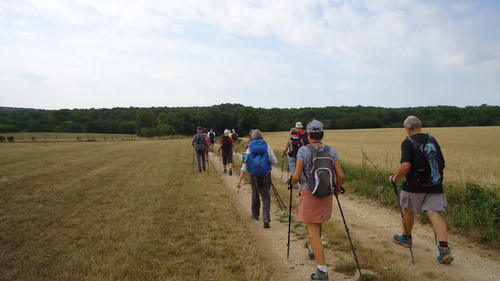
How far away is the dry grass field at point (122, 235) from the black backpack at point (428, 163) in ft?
9.56

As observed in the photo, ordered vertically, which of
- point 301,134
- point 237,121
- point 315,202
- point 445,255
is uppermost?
point 237,121

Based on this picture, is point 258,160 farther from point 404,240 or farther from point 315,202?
point 404,240

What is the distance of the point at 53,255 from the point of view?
4891 mm

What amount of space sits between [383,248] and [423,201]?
118cm

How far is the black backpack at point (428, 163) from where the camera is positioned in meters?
4.57

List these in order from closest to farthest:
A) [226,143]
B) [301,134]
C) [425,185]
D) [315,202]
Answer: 1. [315,202]
2. [425,185]
3. [301,134]
4. [226,143]

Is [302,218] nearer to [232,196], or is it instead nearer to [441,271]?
[441,271]

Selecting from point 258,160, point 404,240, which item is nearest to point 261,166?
point 258,160

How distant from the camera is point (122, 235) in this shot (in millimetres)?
5797

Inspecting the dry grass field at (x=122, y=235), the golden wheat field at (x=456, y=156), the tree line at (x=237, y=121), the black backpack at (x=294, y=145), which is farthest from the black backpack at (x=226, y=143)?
the tree line at (x=237, y=121)

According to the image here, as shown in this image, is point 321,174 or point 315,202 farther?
point 315,202

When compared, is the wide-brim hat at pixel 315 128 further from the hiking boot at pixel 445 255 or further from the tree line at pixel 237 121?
the tree line at pixel 237 121

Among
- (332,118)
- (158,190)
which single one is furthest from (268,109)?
(158,190)

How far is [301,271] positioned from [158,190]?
22.8 feet
